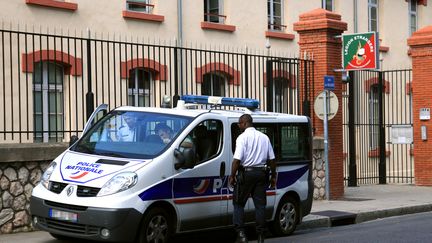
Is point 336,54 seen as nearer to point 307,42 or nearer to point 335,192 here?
point 307,42

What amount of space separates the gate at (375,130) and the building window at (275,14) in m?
2.79

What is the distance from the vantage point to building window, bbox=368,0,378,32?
2617 centimetres

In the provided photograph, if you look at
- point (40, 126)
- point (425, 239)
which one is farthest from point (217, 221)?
point (40, 126)

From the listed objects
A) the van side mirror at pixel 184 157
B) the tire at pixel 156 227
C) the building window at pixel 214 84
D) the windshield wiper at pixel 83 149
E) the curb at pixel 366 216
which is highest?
the building window at pixel 214 84

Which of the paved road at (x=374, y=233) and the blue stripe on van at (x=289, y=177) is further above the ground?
the blue stripe on van at (x=289, y=177)

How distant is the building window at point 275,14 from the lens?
2208 centimetres

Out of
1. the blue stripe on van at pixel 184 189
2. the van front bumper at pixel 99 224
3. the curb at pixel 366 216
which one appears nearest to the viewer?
the van front bumper at pixel 99 224

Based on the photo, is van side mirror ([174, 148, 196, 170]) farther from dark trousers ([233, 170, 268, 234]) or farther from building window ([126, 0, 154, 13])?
building window ([126, 0, 154, 13])

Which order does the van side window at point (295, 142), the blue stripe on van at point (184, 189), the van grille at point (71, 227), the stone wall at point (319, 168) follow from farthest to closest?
1. the stone wall at point (319, 168)
2. the van side window at point (295, 142)
3. the blue stripe on van at point (184, 189)
4. the van grille at point (71, 227)

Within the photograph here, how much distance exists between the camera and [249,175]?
10.2 metres

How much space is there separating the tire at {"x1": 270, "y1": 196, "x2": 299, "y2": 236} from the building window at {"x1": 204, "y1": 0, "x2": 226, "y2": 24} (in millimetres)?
9415

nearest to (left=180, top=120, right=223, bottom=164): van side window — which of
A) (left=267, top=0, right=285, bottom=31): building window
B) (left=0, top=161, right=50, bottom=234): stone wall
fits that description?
(left=0, top=161, right=50, bottom=234): stone wall

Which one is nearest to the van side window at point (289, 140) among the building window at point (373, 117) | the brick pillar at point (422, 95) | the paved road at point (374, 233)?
the paved road at point (374, 233)

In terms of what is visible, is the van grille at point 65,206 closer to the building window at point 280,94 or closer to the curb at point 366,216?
the curb at point 366,216
